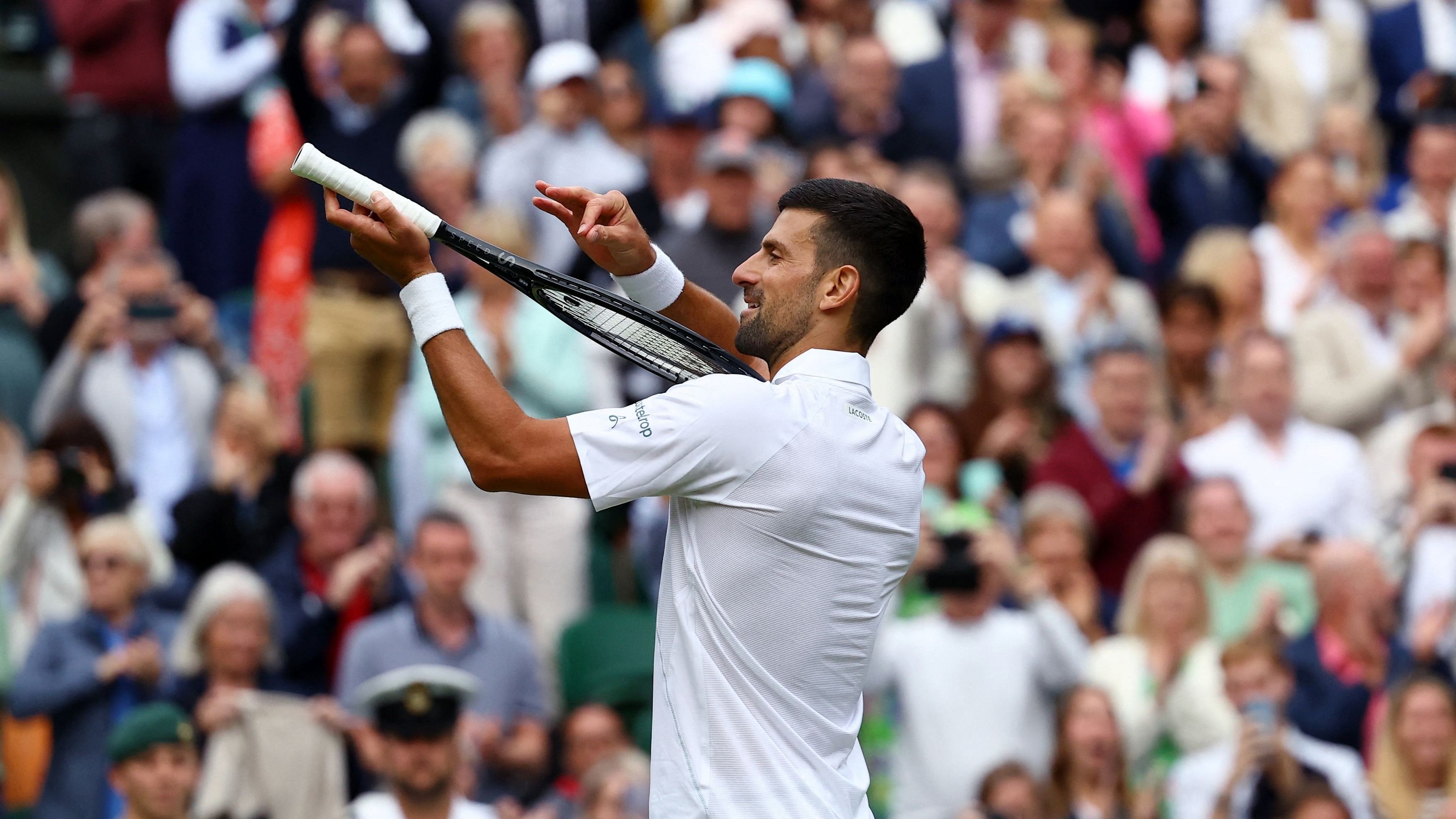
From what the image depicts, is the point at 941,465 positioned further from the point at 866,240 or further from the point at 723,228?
the point at 866,240

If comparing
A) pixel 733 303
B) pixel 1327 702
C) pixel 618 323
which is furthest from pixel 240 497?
pixel 618 323

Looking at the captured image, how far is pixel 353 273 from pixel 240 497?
174 centimetres

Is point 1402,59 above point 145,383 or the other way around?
above

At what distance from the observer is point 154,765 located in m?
7.80

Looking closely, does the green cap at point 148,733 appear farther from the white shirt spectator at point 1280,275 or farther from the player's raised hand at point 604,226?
the white shirt spectator at point 1280,275

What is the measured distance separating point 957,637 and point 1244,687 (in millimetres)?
1050

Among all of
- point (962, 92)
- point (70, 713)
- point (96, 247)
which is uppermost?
point (962, 92)

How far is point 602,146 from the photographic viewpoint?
11.8 m

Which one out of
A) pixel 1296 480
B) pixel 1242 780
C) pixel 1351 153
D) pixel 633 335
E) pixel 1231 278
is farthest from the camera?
pixel 1351 153

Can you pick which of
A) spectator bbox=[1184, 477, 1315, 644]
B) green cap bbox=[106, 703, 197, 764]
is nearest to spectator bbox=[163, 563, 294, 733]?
green cap bbox=[106, 703, 197, 764]

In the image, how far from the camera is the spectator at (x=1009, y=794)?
801cm

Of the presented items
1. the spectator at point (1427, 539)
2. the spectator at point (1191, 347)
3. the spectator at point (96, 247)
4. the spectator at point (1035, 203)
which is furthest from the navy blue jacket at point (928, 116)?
the spectator at point (96, 247)

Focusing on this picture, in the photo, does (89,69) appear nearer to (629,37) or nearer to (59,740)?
(629,37)

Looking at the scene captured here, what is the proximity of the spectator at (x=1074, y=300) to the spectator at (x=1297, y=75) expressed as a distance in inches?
83.7
